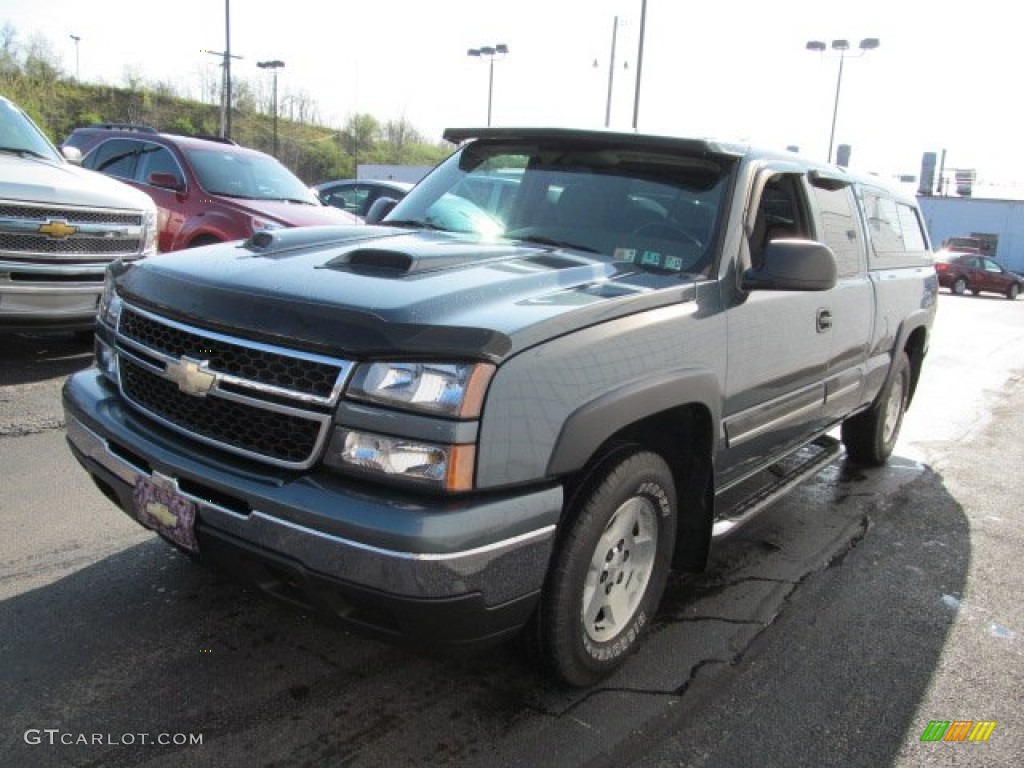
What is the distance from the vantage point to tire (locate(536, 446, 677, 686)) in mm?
2510

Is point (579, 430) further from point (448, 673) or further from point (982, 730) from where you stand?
point (982, 730)

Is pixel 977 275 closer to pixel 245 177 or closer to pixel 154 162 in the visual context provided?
pixel 245 177

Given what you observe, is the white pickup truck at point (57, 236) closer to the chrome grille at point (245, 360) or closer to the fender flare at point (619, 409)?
the chrome grille at point (245, 360)

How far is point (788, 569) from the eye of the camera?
13.1ft

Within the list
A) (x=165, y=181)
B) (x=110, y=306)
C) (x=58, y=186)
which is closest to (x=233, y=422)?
(x=110, y=306)

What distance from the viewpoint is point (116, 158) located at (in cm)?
932

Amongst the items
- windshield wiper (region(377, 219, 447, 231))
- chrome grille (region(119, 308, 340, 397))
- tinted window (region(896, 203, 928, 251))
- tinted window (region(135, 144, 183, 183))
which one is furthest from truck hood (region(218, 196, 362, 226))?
chrome grille (region(119, 308, 340, 397))

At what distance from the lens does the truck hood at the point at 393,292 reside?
2242 mm

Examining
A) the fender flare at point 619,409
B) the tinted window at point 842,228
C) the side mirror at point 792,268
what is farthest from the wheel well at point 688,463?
the tinted window at point 842,228

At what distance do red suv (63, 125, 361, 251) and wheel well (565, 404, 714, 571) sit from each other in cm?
533

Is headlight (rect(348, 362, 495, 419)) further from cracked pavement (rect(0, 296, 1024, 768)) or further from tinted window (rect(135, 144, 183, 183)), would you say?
tinted window (rect(135, 144, 183, 183))

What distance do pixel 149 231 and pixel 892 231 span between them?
560 cm

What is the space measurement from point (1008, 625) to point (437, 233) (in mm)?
2975

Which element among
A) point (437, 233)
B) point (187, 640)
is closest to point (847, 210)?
point (437, 233)
